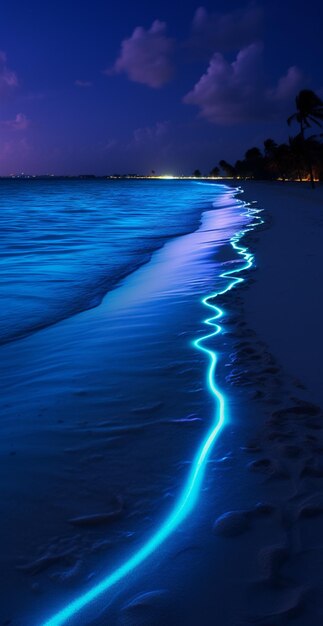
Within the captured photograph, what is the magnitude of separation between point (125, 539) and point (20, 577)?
0.40m

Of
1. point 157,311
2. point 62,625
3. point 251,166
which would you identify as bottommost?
point 62,625

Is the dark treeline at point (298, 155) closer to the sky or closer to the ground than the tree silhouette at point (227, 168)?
closer to the ground

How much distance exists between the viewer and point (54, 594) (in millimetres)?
1513

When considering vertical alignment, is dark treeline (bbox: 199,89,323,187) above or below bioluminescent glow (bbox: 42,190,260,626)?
above

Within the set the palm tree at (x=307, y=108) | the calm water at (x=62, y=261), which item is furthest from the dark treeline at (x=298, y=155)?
the calm water at (x=62, y=261)

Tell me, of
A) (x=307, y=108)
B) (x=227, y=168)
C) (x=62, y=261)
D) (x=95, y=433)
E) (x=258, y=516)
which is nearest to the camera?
(x=258, y=516)

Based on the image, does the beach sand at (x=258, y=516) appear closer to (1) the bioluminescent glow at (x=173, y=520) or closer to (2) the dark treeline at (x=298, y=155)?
(1) the bioluminescent glow at (x=173, y=520)

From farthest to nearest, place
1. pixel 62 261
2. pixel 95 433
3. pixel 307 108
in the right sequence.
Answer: pixel 307 108 → pixel 62 261 → pixel 95 433

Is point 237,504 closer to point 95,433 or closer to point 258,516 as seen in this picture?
point 258,516

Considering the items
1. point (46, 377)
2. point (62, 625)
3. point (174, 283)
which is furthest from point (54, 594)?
point (174, 283)

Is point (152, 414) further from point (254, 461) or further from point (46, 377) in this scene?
point (46, 377)

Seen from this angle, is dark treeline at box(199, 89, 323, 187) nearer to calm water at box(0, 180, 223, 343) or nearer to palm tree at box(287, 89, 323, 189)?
palm tree at box(287, 89, 323, 189)

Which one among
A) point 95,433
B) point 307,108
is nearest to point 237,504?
point 95,433

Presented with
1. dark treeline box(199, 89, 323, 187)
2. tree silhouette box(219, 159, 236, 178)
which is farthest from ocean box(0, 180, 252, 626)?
tree silhouette box(219, 159, 236, 178)
